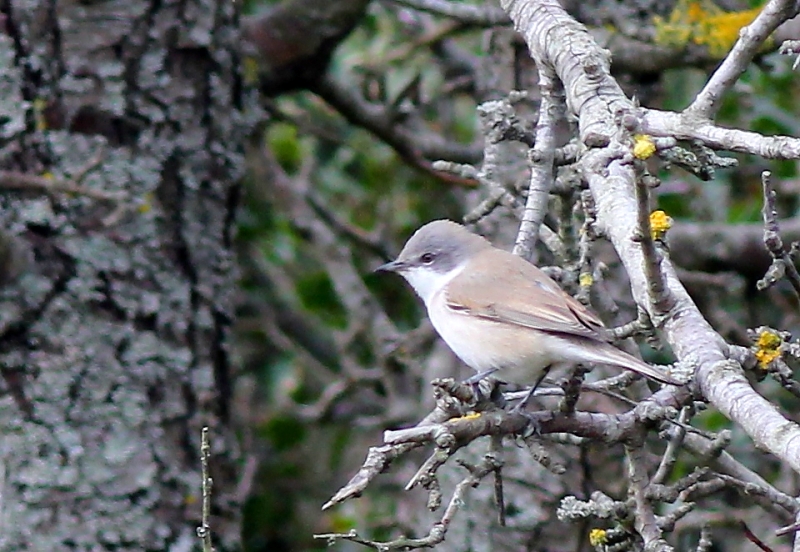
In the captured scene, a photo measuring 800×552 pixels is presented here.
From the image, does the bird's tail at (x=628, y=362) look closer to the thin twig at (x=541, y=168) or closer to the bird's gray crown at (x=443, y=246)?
the thin twig at (x=541, y=168)

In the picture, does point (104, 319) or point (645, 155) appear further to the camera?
point (104, 319)

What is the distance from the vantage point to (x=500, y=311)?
127 inches

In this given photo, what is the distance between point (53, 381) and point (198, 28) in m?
1.26

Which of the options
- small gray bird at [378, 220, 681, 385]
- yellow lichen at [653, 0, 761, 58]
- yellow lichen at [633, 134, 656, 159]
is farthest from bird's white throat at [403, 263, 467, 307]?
yellow lichen at [633, 134, 656, 159]

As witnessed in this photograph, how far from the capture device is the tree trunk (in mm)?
3627

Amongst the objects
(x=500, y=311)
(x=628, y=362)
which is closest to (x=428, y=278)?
(x=500, y=311)

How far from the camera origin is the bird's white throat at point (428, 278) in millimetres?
3592

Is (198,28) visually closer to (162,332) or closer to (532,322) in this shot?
(162,332)

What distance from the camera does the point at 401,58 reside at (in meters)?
5.18

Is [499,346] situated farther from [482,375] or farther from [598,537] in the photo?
[598,537]

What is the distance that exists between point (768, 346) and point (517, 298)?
3.45 feet

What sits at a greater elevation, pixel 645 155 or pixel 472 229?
pixel 645 155

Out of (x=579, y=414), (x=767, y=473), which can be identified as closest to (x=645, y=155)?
(x=579, y=414)

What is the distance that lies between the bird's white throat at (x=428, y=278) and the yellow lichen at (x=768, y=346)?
146cm
